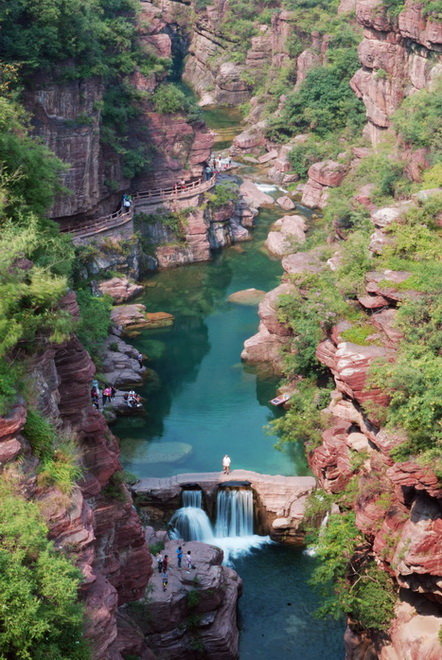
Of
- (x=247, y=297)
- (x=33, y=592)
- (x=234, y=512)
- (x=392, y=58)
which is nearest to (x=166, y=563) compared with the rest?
(x=234, y=512)

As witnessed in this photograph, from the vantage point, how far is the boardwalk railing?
171ft

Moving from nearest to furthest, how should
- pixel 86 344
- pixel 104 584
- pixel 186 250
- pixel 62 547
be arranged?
pixel 62 547 < pixel 104 584 < pixel 86 344 < pixel 186 250

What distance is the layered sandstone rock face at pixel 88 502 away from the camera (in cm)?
1472

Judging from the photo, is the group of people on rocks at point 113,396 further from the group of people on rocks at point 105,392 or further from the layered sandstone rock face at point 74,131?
the layered sandstone rock face at point 74,131

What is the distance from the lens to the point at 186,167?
59.6 metres

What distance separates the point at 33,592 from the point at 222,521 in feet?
66.8

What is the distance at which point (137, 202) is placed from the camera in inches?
2250

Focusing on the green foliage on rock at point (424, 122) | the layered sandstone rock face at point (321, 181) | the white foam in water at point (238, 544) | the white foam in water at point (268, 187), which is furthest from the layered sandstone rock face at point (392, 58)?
the white foam in water at point (238, 544)

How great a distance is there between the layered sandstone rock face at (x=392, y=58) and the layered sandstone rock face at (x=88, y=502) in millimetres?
44228

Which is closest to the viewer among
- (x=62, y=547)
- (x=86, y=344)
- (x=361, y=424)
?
(x=62, y=547)

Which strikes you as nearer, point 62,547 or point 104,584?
point 62,547

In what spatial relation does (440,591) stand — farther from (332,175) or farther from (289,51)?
(289,51)

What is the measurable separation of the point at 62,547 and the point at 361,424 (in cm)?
1524

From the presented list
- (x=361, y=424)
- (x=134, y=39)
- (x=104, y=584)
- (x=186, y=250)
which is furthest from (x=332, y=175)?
(x=104, y=584)
